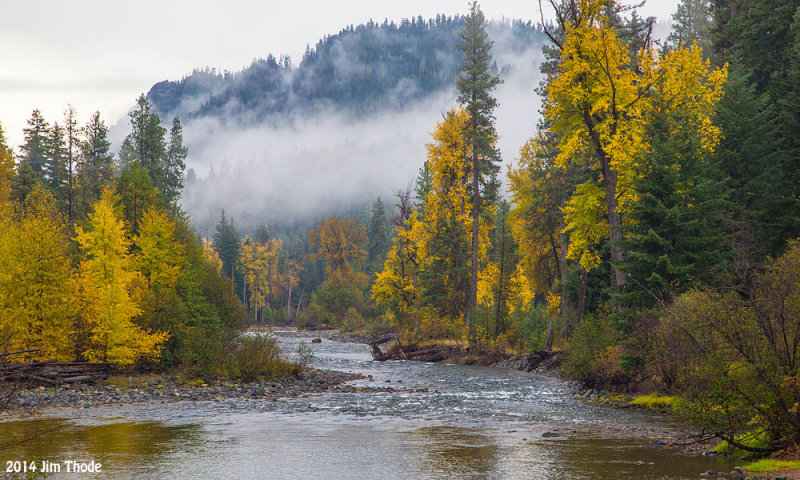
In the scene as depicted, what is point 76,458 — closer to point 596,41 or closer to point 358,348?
point 596,41

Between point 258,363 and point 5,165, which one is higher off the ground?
point 5,165

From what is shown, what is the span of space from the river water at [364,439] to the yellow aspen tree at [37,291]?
8409 millimetres

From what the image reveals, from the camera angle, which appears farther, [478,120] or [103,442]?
[478,120]

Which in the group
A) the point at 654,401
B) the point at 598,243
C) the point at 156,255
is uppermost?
the point at 156,255

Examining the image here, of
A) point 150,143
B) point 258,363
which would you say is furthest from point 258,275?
point 258,363

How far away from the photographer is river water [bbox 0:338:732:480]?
11.0m

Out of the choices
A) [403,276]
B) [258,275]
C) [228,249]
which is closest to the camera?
[403,276]

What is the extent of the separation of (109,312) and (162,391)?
20.4 ft

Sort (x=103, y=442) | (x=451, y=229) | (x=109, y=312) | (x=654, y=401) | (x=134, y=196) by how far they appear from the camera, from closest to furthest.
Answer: (x=103, y=442) → (x=654, y=401) → (x=109, y=312) → (x=134, y=196) → (x=451, y=229)

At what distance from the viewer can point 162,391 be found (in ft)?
76.0

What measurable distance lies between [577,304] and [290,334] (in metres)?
50.1

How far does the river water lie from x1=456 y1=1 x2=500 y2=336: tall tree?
72.8ft

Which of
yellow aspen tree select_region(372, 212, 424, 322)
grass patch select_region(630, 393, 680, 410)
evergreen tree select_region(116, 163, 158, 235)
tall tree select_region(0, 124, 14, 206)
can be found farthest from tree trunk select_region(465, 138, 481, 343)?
tall tree select_region(0, 124, 14, 206)

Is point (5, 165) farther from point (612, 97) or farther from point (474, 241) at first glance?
point (612, 97)
